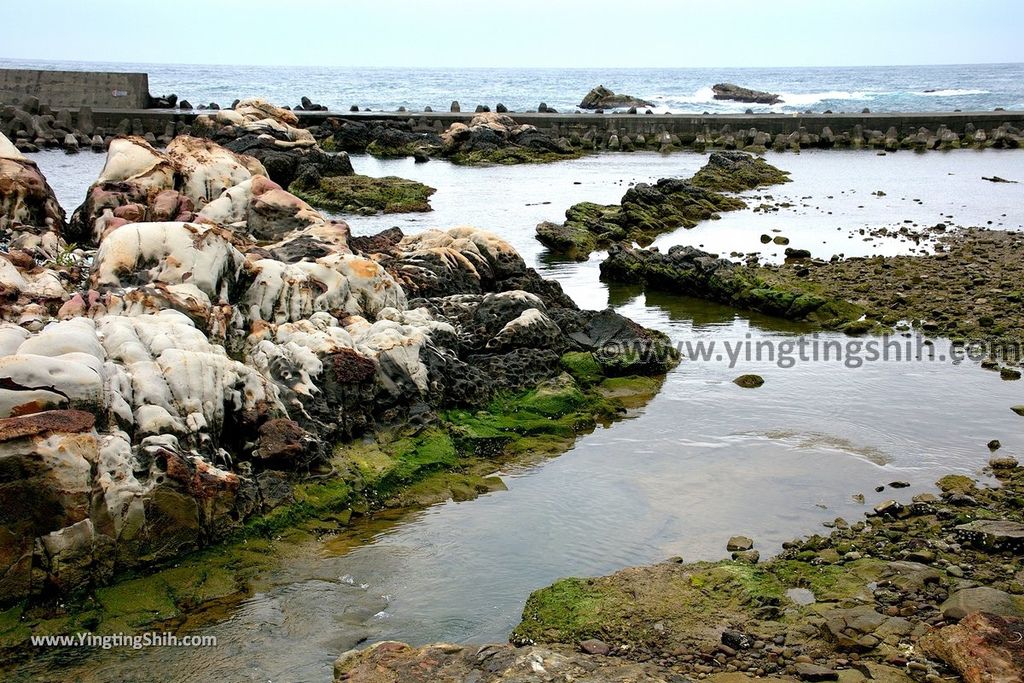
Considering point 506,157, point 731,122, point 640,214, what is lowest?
point 640,214

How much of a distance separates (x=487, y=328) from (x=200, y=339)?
441cm

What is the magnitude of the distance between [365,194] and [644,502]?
19.9m

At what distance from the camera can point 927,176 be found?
32.8 metres

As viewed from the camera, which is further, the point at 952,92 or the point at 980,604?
the point at 952,92

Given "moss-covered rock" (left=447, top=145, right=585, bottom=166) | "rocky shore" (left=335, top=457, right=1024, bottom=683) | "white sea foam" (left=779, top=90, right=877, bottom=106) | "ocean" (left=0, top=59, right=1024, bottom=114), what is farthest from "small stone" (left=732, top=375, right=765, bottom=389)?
"white sea foam" (left=779, top=90, right=877, bottom=106)

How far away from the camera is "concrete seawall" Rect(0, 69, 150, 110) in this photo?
44375mm

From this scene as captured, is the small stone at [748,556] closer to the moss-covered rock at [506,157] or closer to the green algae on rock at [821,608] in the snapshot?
the green algae on rock at [821,608]

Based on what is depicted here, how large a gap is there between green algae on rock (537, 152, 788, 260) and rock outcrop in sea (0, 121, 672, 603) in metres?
5.78

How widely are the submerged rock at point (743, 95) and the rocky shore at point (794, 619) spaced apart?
89251 millimetres

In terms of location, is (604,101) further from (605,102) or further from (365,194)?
(365,194)

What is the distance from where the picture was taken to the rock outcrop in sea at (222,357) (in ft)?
25.3

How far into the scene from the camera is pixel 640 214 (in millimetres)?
23734

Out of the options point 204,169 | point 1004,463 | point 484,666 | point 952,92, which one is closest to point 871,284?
point 1004,463

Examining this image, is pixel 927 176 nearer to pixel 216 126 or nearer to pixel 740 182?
pixel 740 182
